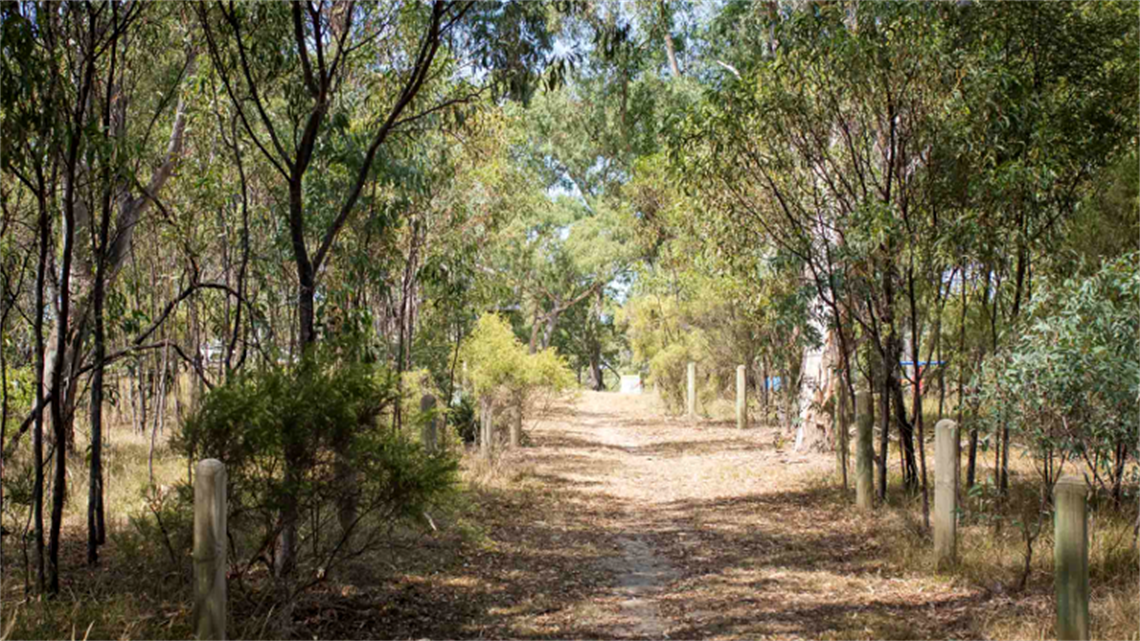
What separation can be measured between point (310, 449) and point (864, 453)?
255 inches

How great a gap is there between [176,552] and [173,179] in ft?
28.2

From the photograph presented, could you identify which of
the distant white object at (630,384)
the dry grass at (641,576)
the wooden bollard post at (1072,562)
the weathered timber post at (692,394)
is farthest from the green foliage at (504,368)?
the distant white object at (630,384)

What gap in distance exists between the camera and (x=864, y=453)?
1030 centimetres

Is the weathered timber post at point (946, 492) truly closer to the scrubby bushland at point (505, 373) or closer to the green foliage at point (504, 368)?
the scrubby bushland at point (505, 373)

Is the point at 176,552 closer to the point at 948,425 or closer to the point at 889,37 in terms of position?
the point at 948,425

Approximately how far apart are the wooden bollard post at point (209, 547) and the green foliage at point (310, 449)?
526 millimetres

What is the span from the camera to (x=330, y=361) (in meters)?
6.14

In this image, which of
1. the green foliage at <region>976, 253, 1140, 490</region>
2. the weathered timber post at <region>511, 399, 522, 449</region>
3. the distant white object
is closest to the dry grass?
the green foliage at <region>976, 253, 1140, 490</region>

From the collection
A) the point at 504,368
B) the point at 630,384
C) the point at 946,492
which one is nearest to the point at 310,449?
the point at 946,492

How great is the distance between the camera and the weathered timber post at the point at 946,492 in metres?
7.32

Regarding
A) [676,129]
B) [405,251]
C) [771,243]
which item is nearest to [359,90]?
[405,251]

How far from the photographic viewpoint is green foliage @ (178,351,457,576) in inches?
215

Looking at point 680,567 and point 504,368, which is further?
point 504,368

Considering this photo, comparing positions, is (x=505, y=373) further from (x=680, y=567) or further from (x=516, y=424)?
(x=680, y=567)
